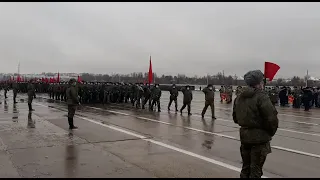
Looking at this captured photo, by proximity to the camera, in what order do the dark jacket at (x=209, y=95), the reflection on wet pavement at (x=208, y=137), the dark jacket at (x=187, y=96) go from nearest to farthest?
the reflection on wet pavement at (x=208, y=137) < the dark jacket at (x=209, y=95) < the dark jacket at (x=187, y=96)

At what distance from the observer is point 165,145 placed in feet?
27.4

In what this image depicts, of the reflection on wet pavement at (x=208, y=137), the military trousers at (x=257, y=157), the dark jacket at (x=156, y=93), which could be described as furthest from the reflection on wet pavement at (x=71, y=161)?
the dark jacket at (x=156, y=93)

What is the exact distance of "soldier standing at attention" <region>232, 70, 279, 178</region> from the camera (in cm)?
413

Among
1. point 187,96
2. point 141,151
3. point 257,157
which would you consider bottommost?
point 141,151

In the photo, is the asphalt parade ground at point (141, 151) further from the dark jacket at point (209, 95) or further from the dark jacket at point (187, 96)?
the dark jacket at point (187, 96)

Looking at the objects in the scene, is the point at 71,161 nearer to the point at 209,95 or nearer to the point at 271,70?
the point at 271,70

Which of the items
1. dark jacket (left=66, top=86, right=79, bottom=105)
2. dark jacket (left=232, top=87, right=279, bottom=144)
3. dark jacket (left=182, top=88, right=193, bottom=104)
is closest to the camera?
dark jacket (left=232, top=87, right=279, bottom=144)

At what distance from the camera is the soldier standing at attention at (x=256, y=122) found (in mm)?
4133

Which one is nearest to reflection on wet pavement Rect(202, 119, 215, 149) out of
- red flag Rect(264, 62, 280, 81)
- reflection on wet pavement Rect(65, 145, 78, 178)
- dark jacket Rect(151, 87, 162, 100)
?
red flag Rect(264, 62, 280, 81)

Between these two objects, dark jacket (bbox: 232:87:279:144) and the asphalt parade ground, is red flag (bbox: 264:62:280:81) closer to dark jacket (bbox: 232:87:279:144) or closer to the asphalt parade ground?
the asphalt parade ground

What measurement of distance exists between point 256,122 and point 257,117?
7 centimetres

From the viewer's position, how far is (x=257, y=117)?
422 cm

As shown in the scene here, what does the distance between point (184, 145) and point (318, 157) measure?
129 inches

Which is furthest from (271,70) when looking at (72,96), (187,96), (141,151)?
(187,96)
